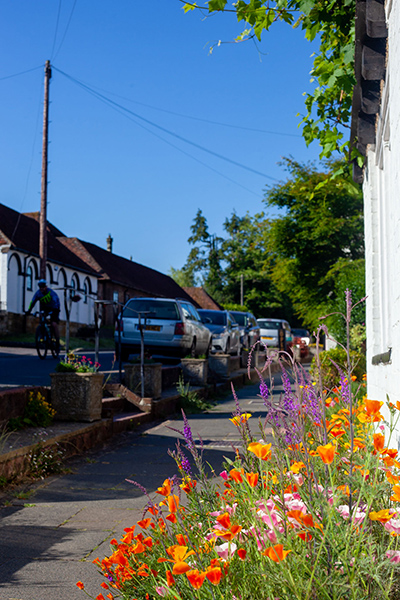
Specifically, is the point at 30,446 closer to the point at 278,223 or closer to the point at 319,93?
the point at 319,93

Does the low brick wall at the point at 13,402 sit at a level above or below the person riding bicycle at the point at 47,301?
below

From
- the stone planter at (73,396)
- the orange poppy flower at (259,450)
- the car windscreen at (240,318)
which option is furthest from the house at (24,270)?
the orange poppy flower at (259,450)

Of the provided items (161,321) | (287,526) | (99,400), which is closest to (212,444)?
(99,400)

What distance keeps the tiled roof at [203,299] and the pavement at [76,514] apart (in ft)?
185

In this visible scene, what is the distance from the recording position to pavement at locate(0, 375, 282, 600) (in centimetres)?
332

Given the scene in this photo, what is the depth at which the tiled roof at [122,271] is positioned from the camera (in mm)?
46469

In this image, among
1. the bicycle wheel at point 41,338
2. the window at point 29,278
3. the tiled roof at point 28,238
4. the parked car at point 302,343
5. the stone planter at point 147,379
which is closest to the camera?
the stone planter at point 147,379

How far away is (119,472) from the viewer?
5988 millimetres

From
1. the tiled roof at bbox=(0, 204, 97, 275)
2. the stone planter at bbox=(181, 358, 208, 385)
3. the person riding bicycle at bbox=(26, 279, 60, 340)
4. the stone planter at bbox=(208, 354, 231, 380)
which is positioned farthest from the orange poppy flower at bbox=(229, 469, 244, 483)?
the tiled roof at bbox=(0, 204, 97, 275)

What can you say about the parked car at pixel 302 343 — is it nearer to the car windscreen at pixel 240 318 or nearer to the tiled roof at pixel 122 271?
the car windscreen at pixel 240 318

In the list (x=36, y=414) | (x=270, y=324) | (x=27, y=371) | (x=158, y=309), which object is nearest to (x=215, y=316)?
(x=158, y=309)

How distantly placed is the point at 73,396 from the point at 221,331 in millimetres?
12800

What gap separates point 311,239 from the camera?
1056 inches

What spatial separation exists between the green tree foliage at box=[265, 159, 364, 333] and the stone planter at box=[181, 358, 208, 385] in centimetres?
1297
